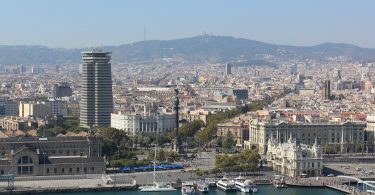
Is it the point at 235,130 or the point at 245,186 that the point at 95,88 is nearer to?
the point at 235,130

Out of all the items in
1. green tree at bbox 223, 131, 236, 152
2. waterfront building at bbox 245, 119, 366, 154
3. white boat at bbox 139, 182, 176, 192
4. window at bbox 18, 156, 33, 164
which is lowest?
white boat at bbox 139, 182, 176, 192

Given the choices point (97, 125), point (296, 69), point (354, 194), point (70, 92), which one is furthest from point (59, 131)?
point (296, 69)

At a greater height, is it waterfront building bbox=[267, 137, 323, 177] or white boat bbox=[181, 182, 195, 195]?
waterfront building bbox=[267, 137, 323, 177]

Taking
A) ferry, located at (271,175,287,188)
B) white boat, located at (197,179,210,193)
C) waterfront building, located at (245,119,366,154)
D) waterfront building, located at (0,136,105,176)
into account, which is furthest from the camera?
waterfront building, located at (245,119,366,154)

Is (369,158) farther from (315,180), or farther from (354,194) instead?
(354,194)

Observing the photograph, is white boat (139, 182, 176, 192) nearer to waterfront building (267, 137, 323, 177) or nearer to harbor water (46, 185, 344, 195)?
harbor water (46, 185, 344, 195)

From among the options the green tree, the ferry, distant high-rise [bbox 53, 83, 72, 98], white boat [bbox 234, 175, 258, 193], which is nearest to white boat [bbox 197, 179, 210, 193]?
white boat [bbox 234, 175, 258, 193]

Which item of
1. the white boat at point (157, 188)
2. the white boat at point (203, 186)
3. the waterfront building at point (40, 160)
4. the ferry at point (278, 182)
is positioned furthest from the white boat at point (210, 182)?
the waterfront building at point (40, 160)
